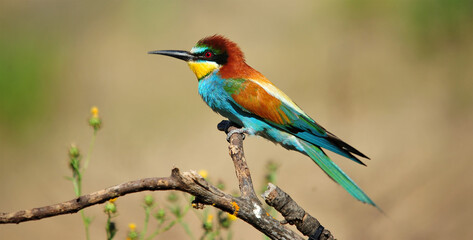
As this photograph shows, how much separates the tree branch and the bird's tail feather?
73 cm

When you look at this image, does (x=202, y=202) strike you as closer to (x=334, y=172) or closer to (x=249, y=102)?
(x=334, y=172)

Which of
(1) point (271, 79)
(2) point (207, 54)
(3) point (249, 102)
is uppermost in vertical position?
(1) point (271, 79)

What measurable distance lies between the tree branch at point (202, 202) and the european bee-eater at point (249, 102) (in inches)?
39.9

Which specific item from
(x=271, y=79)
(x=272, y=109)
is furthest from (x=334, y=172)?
(x=271, y=79)

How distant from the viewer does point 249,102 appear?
287 cm

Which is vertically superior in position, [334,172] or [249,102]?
[249,102]

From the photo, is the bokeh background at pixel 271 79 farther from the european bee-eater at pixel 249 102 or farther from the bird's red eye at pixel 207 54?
the bird's red eye at pixel 207 54

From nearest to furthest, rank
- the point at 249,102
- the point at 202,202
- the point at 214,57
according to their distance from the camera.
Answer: the point at 202,202 < the point at 249,102 < the point at 214,57

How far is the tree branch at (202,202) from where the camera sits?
5.10ft

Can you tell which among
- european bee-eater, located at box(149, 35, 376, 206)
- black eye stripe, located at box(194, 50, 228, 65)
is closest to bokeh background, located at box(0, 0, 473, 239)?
european bee-eater, located at box(149, 35, 376, 206)

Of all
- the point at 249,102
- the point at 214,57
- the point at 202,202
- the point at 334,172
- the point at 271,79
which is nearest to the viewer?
the point at 202,202

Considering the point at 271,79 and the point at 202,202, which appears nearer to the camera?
the point at 202,202

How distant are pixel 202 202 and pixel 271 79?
11.2 ft

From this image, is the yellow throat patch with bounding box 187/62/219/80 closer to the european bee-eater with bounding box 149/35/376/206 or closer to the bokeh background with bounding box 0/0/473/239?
the european bee-eater with bounding box 149/35/376/206
